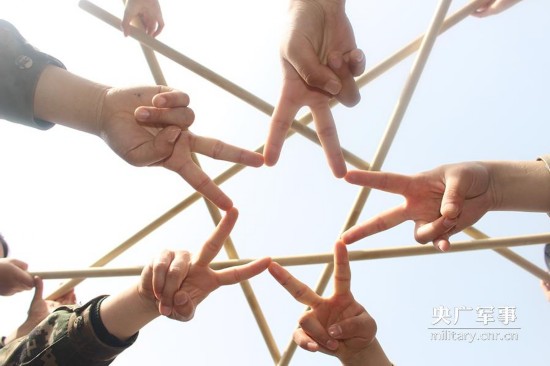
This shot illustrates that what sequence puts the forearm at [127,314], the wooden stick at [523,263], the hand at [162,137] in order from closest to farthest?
the hand at [162,137], the forearm at [127,314], the wooden stick at [523,263]

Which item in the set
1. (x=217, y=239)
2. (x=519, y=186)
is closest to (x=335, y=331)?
(x=217, y=239)

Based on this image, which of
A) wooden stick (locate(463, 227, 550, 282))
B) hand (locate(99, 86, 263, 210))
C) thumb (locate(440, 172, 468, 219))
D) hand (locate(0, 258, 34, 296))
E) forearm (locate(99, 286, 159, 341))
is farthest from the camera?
hand (locate(0, 258, 34, 296))

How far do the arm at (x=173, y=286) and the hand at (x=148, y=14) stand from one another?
713 mm

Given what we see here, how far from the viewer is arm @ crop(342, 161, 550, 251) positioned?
1.21 metres

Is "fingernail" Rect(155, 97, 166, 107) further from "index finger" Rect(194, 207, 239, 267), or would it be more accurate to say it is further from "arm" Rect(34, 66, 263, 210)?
"index finger" Rect(194, 207, 239, 267)

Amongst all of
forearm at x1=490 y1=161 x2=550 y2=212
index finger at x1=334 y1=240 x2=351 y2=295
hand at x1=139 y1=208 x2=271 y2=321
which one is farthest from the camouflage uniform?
forearm at x1=490 y1=161 x2=550 y2=212

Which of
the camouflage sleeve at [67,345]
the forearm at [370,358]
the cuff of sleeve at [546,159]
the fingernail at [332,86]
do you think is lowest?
the camouflage sleeve at [67,345]

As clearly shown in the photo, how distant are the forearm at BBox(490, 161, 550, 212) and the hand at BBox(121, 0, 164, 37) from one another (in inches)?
45.3

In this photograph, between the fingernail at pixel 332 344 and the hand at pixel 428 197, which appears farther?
the fingernail at pixel 332 344

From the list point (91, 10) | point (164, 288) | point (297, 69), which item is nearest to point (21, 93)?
point (91, 10)

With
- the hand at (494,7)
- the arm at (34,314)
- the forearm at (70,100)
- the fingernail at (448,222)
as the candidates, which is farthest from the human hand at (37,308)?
the hand at (494,7)

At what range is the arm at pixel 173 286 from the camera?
1.25 m

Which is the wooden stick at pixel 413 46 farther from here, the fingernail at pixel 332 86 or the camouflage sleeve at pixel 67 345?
the camouflage sleeve at pixel 67 345

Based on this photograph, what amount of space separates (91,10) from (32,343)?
3.33 feet
